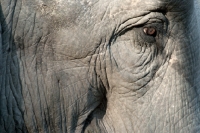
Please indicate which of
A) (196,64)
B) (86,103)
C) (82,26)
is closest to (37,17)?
(82,26)

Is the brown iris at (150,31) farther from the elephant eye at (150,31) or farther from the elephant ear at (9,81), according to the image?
the elephant ear at (9,81)

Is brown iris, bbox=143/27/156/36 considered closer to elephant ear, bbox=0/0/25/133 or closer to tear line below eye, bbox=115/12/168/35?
tear line below eye, bbox=115/12/168/35

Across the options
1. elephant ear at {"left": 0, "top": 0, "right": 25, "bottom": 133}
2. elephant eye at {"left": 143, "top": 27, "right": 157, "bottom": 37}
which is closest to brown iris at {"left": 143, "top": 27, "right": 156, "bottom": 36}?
elephant eye at {"left": 143, "top": 27, "right": 157, "bottom": 37}

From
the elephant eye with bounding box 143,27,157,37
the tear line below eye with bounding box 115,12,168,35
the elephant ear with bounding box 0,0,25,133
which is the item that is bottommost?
the elephant ear with bounding box 0,0,25,133

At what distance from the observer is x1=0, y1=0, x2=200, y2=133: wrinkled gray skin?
3578 millimetres

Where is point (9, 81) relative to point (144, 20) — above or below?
below

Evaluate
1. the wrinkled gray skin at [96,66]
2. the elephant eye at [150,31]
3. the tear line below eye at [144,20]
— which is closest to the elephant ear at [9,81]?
the wrinkled gray skin at [96,66]


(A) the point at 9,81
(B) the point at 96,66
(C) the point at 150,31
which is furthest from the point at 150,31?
(A) the point at 9,81

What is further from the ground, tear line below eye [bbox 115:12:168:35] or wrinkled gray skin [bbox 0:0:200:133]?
tear line below eye [bbox 115:12:168:35]

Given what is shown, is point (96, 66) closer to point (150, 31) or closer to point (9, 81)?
point (150, 31)

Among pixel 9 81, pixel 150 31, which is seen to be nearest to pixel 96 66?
pixel 150 31

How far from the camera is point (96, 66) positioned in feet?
11.9

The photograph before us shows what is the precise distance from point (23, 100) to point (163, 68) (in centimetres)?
68

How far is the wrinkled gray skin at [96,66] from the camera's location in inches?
141
